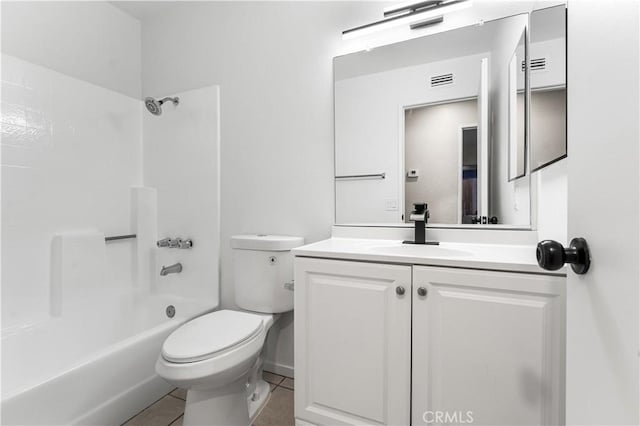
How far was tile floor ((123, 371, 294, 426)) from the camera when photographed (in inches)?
57.2

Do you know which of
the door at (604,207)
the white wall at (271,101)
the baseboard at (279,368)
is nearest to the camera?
the door at (604,207)

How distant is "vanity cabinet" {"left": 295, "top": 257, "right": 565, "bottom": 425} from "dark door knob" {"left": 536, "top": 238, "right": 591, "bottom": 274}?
522 millimetres

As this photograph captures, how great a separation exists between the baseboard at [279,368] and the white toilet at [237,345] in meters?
0.14

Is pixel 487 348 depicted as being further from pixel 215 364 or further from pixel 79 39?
pixel 79 39

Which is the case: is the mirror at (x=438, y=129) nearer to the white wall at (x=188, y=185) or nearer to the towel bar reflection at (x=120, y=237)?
the white wall at (x=188, y=185)

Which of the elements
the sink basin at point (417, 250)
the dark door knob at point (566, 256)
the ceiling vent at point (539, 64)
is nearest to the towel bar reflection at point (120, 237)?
the sink basin at point (417, 250)

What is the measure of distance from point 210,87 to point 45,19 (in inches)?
38.0

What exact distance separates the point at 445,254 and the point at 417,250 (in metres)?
0.11

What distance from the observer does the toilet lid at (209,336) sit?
1170mm

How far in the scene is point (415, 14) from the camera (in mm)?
1439

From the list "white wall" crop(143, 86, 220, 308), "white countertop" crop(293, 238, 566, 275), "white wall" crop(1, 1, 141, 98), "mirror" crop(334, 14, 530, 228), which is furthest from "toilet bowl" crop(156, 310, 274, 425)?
"white wall" crop(1, 1, 141, 98)

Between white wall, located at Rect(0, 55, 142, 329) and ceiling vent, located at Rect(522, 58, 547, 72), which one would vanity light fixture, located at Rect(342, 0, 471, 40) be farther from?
white wall, located at Rect(0, 55, 142, 329)

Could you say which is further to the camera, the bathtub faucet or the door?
the bathtub faucet

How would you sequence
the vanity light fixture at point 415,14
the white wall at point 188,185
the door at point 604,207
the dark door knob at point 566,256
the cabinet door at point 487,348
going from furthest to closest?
the white wall at point 188,185 → the vanity light fixture at point 415,14 → the cabinet door at point 487,348 → the dark door knob at point 566,256 → the door at point 604,207
